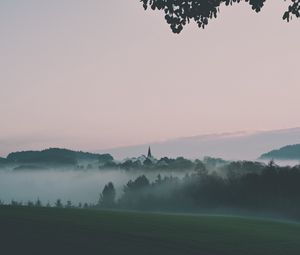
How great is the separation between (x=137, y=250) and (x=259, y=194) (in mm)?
114190

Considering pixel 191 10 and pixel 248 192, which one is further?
pixel 248 192

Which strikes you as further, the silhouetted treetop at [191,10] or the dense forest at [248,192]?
the dense forest at [248,192]

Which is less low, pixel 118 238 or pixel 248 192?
pixel 248 192

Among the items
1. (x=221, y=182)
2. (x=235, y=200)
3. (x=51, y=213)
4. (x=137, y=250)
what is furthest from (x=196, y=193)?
(x=137, y=250)

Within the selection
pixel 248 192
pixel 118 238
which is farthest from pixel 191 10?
pixel 248 192

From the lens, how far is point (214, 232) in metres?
34.8

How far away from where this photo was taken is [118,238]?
91.6 feet

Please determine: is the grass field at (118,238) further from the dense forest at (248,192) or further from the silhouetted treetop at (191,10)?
the dense forest at (248,192)

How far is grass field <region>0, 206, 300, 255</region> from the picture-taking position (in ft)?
81.4

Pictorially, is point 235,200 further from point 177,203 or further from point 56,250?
point 56,250

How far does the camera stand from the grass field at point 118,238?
24797mm

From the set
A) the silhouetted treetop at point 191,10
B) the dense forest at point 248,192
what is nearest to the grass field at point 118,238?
the silhouetted treetop at point 191,10

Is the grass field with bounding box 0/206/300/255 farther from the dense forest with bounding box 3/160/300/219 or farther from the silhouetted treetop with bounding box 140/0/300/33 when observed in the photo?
the dense forest with bounding box 3/160/300/219

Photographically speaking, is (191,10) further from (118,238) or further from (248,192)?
(248,192)
